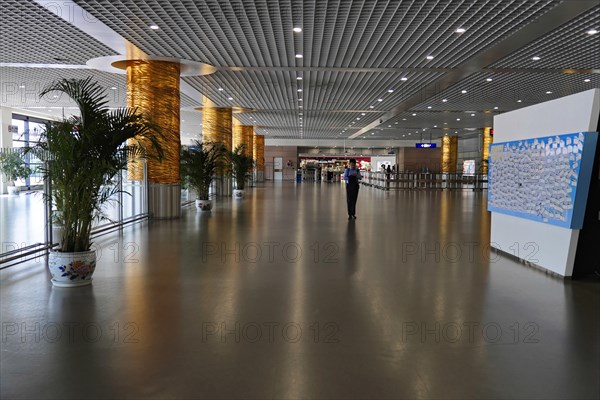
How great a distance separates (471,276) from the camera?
6.15 m

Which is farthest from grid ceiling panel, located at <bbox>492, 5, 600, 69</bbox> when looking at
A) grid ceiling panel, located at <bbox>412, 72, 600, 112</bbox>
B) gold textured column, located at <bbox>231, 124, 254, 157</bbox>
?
gold textured column, located at <bbox>231, 124, 254, 157</bbox>

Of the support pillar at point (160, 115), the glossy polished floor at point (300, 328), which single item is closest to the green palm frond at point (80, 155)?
the glossy polished floor at point (300, 328)

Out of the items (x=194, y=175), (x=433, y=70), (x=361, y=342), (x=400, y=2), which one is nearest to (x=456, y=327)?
(x=361, y=342)

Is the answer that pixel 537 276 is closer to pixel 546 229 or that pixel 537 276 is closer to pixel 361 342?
pixel 546 229

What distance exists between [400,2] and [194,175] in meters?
8.57

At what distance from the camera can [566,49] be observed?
10094mm

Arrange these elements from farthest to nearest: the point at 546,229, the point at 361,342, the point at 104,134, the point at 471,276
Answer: the point at 546,229 < the point at 471,276 < the point at 104,134 < the point at 361,342

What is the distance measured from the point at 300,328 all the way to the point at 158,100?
340 inches

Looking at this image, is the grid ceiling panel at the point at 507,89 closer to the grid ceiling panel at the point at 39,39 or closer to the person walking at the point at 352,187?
the person walking at the point at 352,187

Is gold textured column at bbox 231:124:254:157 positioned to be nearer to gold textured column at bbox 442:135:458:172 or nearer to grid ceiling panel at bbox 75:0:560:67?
gold textured column at bbox 442:135:458:172

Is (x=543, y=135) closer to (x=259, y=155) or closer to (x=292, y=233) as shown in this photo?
(x=292, y=233)

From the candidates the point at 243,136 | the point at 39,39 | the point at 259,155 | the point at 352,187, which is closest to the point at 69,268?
the point at 39,39

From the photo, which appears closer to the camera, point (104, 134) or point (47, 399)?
point (47, 399)

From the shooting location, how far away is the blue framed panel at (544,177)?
5.95 metres
